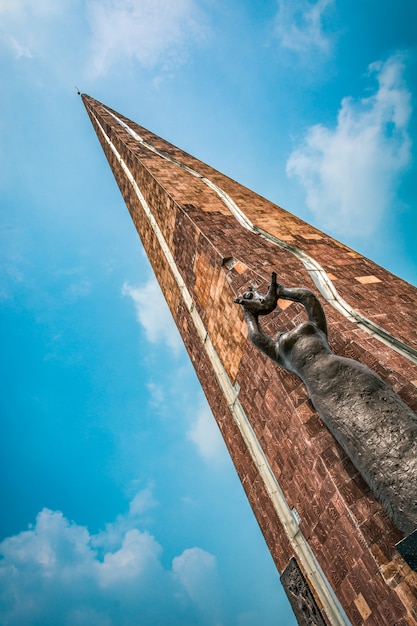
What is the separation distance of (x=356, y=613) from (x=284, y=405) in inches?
72.9

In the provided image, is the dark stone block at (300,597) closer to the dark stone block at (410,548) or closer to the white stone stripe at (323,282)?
the dark stone block at (410,548)

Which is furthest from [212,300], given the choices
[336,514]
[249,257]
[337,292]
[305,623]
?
[305,623]

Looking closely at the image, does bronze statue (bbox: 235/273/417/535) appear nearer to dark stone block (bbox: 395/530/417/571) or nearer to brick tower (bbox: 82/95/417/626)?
dark stone block (bbox: 395/530/417/571)

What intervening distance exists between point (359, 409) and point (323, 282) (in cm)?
373

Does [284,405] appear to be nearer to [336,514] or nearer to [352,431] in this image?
[336,514]

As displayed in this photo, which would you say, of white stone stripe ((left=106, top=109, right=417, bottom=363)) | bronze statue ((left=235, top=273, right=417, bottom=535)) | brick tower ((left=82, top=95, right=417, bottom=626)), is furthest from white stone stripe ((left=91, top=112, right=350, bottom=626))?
bronze statue ((left=235, top=273, right=417, bottom=535))

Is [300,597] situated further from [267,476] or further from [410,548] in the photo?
[410,548]

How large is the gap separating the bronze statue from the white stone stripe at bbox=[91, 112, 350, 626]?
6.63ft

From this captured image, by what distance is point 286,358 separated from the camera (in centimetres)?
314

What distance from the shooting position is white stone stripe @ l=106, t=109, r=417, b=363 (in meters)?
4.55

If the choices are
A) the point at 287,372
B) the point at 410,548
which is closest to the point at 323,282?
the point at 287,372

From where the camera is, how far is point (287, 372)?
427 centimetres

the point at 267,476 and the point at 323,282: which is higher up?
the point at 323,282

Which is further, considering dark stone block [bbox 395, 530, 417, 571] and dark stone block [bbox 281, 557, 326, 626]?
dark stone block [bbox 281, 557, 326, 626]
